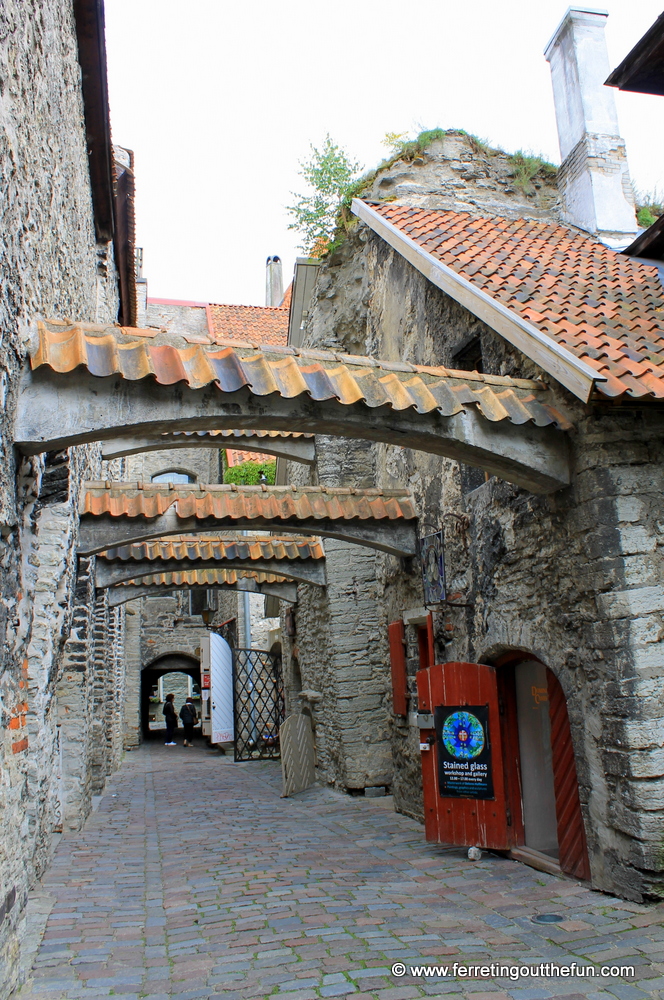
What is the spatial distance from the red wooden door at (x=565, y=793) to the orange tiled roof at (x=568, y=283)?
7.53 ft

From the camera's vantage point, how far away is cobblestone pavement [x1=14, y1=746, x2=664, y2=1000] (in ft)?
12.1

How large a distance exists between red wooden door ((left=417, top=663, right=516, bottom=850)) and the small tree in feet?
22.7

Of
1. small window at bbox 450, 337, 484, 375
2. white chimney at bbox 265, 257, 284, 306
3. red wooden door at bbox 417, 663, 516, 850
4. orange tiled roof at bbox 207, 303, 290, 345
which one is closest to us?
red wooden door at bbox 417, 663, 516, 850

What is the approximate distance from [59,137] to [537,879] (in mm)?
5992

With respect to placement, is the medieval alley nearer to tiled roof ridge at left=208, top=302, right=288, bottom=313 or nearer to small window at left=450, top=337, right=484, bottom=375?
small window at left=450, top=337, right=484, bottom=375

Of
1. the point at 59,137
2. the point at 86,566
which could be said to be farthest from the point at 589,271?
the point at 86,566

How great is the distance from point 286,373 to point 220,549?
5.55m

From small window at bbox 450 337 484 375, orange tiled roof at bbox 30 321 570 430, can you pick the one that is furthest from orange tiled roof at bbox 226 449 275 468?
orange tiled roof at bbox 30 321 570 430

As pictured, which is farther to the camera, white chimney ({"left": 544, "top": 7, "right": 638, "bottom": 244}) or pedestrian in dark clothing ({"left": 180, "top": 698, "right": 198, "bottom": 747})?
pedestrian in dark clothing ({"left": 180, "top": 698, "right": 198, "bottom": 747})

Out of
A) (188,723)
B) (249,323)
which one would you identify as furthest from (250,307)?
(188,723)

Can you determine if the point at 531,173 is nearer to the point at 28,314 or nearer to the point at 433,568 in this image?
the point at 433,568

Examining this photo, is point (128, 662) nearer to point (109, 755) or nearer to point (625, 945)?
point (109, 755)

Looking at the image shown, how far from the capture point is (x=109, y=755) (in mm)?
12281

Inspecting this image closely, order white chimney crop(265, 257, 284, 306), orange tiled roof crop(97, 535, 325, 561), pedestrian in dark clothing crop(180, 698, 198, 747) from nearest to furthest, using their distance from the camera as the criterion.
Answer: orange tiled roof crop(97, 535, 325, 561) < pedestrian in dark clothing crop(180, 698, 198, 747) < white chimney crop(265, 257, 284, 306)
